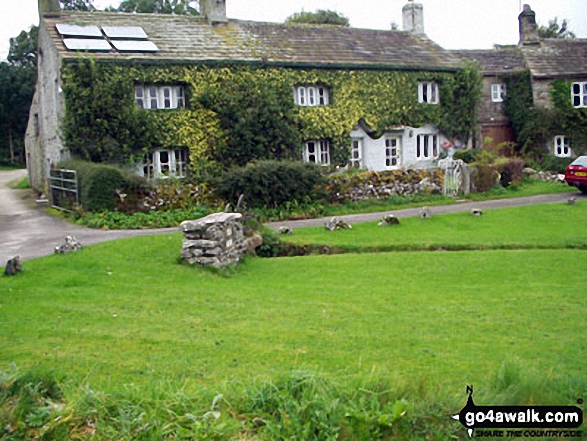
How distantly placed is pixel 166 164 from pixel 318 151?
26.5 feet

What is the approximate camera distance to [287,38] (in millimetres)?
36250

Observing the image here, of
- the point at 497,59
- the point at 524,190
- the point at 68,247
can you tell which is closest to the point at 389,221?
the point at 68,247

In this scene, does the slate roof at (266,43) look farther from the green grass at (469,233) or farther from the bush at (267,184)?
the green grass at (469,233)

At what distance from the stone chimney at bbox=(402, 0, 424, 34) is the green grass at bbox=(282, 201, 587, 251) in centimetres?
1987

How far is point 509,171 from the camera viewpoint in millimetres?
32031

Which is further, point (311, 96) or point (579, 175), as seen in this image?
point (311, 96)

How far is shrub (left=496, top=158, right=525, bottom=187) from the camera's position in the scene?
31.8 meters

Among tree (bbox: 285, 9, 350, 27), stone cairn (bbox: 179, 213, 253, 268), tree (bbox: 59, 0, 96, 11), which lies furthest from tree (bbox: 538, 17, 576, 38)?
stone cairn (bbox: 179, 213, 253, 268)

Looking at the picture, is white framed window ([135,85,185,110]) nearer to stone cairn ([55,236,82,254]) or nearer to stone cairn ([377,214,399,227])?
stone cairn ([377,214,399,227])

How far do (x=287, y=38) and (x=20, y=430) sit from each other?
31.9 m

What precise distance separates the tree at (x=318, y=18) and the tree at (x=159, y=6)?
949 cm

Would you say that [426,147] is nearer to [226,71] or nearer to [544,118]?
[544,118]

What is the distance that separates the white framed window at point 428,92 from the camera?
38.2 m

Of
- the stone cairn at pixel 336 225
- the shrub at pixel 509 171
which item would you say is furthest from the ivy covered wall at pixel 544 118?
the stone cairn at pixel 336 225
